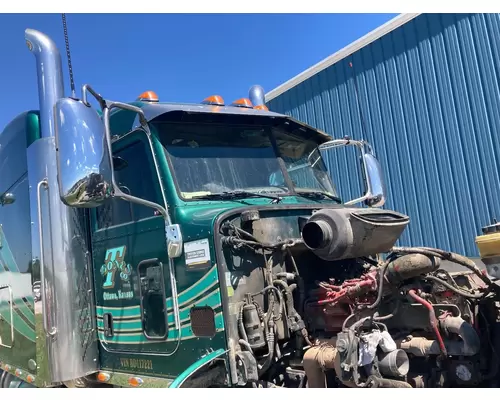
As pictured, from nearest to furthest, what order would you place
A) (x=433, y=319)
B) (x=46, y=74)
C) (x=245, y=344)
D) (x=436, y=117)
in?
(x=433, y=319) < (x=245, y=344) < (x=46, y=74) < (x=436, y=117)

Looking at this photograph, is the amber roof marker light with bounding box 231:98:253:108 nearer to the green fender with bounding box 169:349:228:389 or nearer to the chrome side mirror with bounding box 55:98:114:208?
the chrome side mirror with bounding box 55:98:114:208

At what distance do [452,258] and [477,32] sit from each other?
21.6ft

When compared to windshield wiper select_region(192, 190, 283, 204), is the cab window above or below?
above

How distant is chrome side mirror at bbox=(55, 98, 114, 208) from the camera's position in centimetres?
293

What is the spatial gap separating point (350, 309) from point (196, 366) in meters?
0.95

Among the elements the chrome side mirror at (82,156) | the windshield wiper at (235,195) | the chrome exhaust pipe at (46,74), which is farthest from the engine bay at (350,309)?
the chrome exhaust pipe at (46,74)

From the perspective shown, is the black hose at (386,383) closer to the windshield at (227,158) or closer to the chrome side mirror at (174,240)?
the chrome side mirror at (174,240)

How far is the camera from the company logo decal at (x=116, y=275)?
364 centimetres

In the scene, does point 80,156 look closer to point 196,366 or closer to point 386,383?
point 196,366

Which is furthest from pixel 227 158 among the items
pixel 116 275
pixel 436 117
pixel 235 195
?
pixel 436 117

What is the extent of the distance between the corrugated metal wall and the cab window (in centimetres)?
635

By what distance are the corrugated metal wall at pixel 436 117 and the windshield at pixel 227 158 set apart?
5.23 m

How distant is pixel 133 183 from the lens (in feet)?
11.9

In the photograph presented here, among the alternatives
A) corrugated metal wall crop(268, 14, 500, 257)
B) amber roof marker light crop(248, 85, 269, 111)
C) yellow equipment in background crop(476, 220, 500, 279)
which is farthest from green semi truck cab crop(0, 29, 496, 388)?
corrugated metal wall crop(268, 14, 500, 257)
